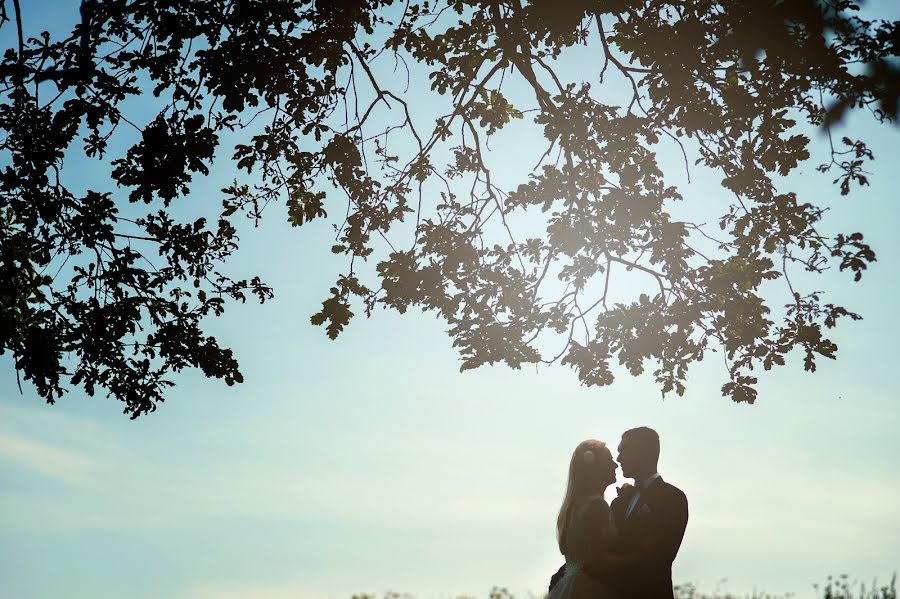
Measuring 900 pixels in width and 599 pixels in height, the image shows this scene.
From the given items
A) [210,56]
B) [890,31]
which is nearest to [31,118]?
[210,56]

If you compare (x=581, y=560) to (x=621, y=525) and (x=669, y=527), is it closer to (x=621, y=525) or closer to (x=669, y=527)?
(x=621, y=525)

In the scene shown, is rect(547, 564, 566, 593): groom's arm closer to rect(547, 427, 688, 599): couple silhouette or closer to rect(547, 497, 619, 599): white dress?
rect(547, 427, 688, 599): couple silhouette

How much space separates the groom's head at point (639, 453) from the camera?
640cm

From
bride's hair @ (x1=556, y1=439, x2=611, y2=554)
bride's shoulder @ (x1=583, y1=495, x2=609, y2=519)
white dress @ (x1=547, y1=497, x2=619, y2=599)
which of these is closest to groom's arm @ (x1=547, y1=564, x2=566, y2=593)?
white dress @ (x1=547, y1=497, x2=619, y2=599)

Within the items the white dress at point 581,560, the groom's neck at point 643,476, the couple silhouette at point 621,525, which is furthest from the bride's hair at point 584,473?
the groom's neck at point 643,476

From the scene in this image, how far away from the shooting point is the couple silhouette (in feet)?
20.1

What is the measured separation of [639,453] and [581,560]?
3.75 feet

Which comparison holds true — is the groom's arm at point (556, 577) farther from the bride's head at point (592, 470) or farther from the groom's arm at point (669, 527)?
the groom's arm at point (669, 527)

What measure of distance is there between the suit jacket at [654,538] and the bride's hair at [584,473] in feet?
1.41

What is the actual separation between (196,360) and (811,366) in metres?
8.29

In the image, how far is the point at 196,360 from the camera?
983cm

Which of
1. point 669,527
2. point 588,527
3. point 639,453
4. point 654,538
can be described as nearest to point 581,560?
point 588,527

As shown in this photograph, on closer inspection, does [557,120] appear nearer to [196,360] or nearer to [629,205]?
Answer: [629,205]

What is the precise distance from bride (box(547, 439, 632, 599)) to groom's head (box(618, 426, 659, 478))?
5.6 inches
